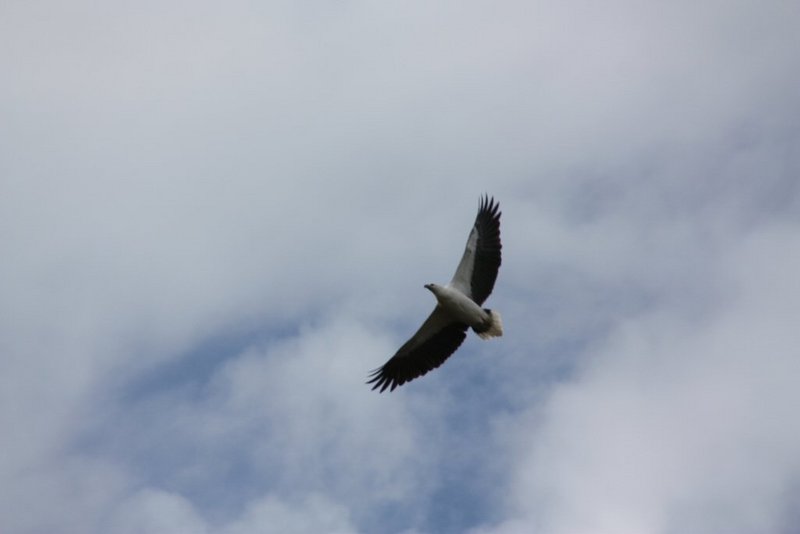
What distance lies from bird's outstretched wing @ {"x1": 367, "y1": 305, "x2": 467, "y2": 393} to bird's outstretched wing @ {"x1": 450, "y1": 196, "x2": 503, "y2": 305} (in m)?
1.08

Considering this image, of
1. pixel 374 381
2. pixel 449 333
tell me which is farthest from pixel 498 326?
pixel 374 381

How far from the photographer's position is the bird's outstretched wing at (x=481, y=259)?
3369cm

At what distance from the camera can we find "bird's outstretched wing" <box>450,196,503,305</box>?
1326 inches

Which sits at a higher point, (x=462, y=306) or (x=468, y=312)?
(x=462, y=306)

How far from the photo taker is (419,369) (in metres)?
35.4

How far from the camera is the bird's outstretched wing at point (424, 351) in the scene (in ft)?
114

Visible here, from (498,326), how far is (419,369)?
9.32 feet

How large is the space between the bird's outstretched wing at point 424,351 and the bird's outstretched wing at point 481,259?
1.08 metres

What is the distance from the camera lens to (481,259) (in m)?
33.7

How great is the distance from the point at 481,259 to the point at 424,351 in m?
3.34

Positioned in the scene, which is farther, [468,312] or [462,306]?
[468,312]

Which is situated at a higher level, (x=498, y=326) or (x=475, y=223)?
(x=475, y=223)

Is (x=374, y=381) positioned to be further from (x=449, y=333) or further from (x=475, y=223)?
(x=475, y=223)

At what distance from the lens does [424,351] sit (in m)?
35.3
